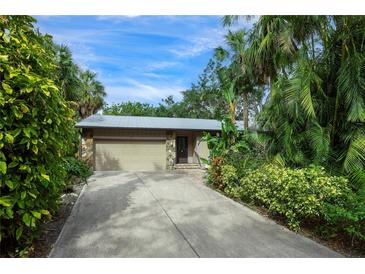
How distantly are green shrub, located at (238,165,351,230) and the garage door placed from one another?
1061 cm

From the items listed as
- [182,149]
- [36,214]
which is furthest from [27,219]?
[182,149]

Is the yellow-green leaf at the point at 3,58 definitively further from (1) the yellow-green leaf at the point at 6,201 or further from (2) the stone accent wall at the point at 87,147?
(2) the stone accent wall at the point at 87,147

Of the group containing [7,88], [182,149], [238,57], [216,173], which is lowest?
[216,173]

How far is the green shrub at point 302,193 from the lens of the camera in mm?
5480

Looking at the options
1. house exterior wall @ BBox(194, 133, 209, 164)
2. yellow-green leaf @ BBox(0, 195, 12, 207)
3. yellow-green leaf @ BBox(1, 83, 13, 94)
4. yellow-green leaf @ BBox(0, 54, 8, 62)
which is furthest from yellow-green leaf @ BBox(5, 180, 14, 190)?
house exterior wall @ BBox(194, 133, 209, 164)

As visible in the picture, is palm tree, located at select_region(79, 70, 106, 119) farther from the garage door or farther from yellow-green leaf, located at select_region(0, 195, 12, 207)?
yellow-green leaf, located at select_region(0, 195, 12, 207)

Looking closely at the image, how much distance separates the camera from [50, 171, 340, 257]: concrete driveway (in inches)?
178

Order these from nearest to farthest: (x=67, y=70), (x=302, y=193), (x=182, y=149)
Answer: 1. (x=302, y=193)
2. (x=67, y=70)
3. (x=182, y=149)

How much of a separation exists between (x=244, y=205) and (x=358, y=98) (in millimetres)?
3879

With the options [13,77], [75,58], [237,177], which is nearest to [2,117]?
[13,77]

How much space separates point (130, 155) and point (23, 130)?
13.1 meters

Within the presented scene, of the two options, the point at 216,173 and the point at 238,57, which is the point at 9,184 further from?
the point at 238,57

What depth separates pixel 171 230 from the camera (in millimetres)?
5520

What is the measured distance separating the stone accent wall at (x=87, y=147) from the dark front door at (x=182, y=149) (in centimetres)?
601
